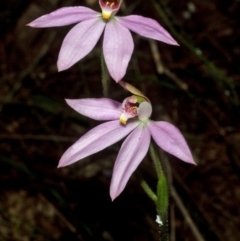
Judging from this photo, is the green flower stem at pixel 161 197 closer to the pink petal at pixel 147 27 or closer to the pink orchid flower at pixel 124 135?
the pink orchid flower at pixel 124 135

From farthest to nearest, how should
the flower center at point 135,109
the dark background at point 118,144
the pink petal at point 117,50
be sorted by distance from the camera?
the dark background at point 118,144
the flower center at point 135,109
the pink petal at point 117,50

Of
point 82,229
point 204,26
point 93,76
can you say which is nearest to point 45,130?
point 93,76

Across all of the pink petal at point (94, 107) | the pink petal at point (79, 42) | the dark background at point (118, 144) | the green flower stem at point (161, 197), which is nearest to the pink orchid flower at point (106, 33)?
the pink petal at point (79, 42)

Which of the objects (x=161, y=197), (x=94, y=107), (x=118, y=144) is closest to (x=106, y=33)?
(x=94, y=107)

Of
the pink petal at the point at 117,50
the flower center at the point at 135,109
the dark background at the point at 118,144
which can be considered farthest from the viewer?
the dark background at the point at 118,144

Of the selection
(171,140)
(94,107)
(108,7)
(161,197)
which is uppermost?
(108,7)

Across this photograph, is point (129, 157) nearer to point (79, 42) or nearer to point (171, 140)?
point (171, 140)

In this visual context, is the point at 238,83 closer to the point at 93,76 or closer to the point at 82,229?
the point at 93,76
